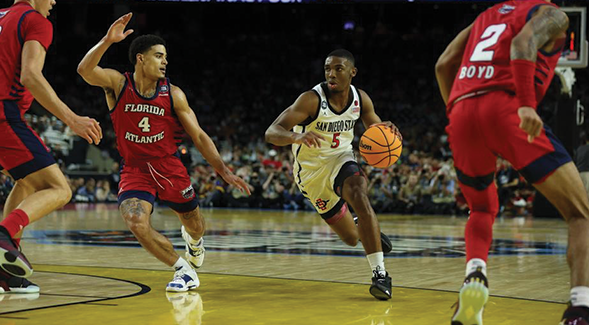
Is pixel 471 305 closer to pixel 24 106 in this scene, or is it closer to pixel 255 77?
pixel 24 106

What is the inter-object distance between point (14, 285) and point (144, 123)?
1.62 metres

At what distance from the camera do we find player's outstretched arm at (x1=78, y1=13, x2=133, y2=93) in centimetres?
583

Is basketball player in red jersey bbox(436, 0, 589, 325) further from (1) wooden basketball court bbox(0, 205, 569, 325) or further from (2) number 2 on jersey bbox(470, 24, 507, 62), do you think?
(1) wooden basketball court bbox(0, 205, 569, 325)

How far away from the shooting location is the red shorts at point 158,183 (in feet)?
21.7

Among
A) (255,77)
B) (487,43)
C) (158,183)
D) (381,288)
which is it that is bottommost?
(381,288)

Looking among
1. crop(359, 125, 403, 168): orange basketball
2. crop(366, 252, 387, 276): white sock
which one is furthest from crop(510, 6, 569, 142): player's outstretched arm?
crop(359, 125, 403, 168): orange basketball

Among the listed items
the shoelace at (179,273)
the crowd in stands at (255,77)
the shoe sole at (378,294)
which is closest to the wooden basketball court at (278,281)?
the shoe sole at (378,294)

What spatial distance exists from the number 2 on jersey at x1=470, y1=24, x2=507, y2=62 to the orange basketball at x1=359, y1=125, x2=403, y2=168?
261cm

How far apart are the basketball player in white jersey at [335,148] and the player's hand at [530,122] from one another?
107 inches

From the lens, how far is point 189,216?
6898mm

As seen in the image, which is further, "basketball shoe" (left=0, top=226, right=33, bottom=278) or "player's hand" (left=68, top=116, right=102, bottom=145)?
"player's hand" (left=68, top=116, right=102, bottom=145)

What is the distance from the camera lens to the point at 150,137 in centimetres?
669

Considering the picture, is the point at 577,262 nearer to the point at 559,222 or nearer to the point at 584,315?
the point at 584,315

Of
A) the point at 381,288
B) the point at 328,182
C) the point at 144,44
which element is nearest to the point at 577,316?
the point at 381,288
